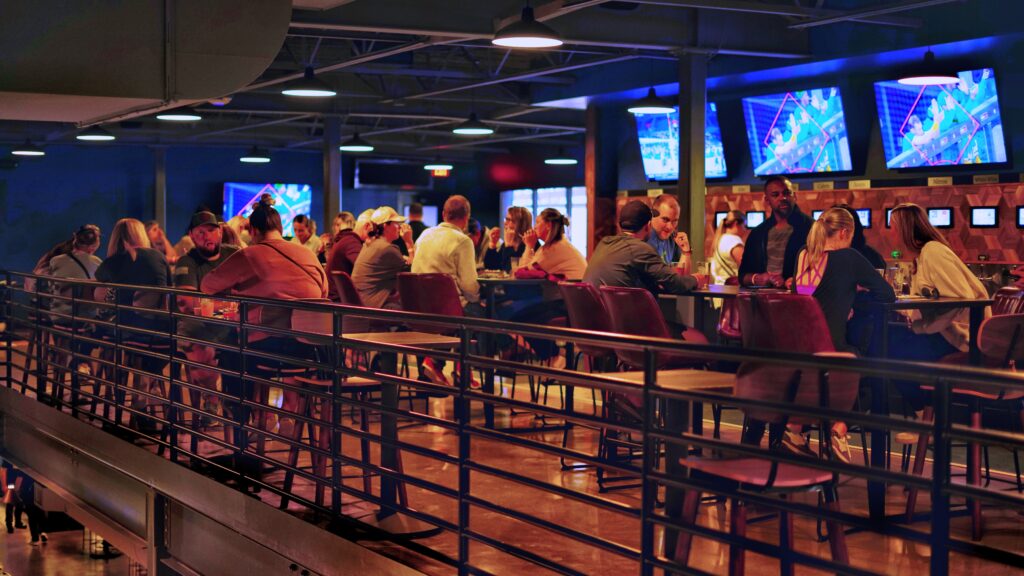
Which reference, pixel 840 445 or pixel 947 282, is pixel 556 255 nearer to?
pixel 947 282

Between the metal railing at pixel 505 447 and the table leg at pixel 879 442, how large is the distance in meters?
0.07

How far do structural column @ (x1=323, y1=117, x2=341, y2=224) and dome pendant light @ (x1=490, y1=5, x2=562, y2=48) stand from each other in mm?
11094

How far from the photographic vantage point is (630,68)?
1339 centimetres

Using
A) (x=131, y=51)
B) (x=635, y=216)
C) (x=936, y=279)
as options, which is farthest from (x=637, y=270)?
(x=131, y=51)

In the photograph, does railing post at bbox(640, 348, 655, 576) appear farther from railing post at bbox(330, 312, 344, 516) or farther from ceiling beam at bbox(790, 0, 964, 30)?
ceiling beam at bbox(790, 0, 964, 30)

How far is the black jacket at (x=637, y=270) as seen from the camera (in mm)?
6195

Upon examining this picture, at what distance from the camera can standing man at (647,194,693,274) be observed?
772 cm

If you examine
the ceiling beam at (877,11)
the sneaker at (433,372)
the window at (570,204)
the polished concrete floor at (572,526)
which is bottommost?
the polished concrete floor at (572,526)

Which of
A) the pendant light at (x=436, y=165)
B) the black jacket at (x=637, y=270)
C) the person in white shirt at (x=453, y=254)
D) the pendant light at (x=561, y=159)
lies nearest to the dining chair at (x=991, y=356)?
the black jacket at (x=637, y=270)

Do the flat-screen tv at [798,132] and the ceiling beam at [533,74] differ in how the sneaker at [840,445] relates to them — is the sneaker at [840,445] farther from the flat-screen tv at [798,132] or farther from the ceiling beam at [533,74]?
the ceiling beam at [533,74]

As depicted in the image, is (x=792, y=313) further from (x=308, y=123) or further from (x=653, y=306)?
(x=308, y=123)

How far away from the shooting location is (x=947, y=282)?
592cm

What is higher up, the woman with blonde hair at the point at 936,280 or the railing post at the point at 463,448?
the woman with blonde hair at the point at 936,280

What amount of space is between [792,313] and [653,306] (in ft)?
3.59
